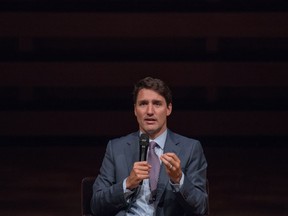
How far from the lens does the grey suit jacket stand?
2.50 meters

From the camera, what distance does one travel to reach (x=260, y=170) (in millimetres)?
7090

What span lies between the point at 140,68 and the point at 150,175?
19.2 feet

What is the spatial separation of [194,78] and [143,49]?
803 mm

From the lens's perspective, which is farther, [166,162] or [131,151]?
[131,151]

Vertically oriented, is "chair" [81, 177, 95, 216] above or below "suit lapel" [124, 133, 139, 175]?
below

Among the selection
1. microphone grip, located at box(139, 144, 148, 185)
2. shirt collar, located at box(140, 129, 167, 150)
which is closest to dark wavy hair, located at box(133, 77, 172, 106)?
shirt collar, located at box(140, 129, 167, 150)

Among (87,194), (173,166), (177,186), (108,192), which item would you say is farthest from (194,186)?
(87,194)

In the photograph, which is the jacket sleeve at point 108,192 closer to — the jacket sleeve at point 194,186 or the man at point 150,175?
the man at point 150,175

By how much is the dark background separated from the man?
17.8ft

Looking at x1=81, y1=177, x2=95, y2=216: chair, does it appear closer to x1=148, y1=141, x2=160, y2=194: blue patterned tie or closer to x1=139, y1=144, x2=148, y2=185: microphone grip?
x1=148, y1=141, x2=160, y2=194: blue patterned tie

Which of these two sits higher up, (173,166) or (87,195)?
(173,166)

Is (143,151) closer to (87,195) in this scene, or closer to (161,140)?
(161,140)

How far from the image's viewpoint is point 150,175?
8.40ft

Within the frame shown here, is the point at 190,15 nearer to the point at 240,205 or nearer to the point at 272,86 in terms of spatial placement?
the point at 272,86
